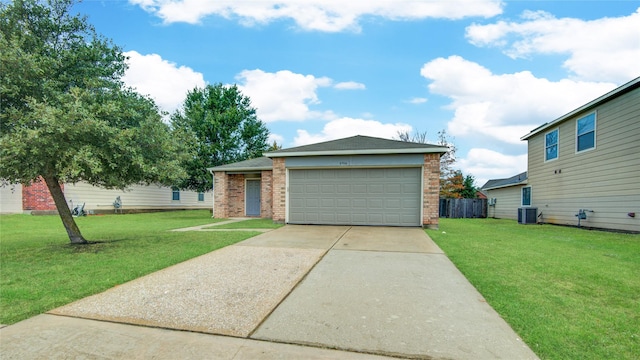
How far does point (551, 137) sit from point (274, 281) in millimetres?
15481

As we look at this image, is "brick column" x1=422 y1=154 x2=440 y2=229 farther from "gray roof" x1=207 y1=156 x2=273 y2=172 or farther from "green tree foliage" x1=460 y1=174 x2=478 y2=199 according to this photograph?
"green tree foliage" x1=460 y1=174 x2=478 y2=199

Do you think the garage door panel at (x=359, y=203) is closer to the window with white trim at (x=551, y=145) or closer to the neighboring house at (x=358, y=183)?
the neighboring house at (x=358, y=183)

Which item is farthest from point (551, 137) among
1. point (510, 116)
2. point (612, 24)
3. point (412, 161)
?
point (412, 161)

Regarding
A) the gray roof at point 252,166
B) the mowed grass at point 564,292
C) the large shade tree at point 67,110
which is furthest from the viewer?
the gray roof at point 252,166

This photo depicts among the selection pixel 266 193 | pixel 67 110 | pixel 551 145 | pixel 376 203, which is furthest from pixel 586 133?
pixel 67 110

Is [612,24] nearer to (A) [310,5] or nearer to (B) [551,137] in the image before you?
(B) [551,137]

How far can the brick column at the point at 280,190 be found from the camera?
11.8 m

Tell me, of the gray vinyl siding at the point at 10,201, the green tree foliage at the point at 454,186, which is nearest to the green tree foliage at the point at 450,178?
the green tree foliage at the point at 454,186

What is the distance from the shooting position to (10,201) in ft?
54.0

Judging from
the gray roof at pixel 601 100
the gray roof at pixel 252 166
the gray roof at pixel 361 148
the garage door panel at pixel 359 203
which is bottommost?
the garage door panel at pixel 359 203

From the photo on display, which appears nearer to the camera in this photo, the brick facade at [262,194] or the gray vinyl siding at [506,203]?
the brick facade at [262,194]

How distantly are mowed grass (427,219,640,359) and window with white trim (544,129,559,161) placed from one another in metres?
7.94

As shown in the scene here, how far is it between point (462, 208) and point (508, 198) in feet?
9.33

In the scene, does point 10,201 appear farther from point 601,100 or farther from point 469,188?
point 469,188
